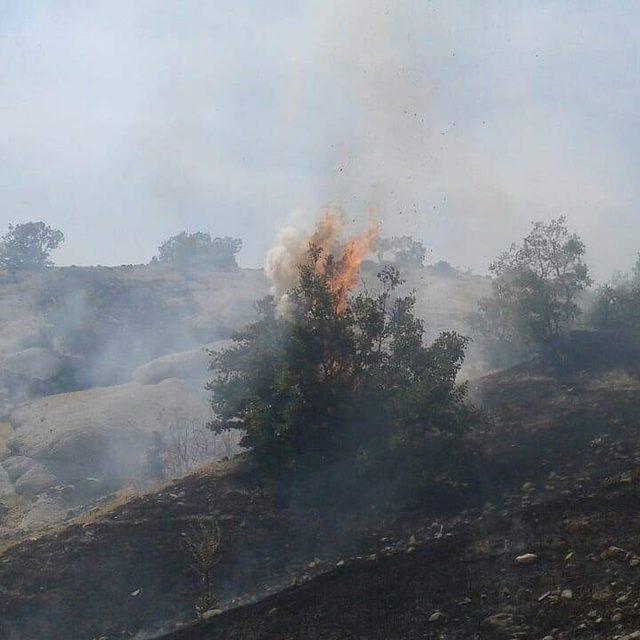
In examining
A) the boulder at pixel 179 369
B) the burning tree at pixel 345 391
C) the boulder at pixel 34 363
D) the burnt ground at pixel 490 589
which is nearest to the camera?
the burnt ground at pixel 490 589

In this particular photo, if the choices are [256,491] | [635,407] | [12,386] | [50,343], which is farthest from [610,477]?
[50,343]

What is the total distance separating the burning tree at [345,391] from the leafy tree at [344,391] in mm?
39

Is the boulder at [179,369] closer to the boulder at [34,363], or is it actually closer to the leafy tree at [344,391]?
the boulder at [34,363]

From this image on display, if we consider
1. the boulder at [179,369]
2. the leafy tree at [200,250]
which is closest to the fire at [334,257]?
the boulder at [179,369]

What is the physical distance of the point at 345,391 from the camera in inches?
1004

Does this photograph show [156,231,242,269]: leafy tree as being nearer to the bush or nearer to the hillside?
the hillside

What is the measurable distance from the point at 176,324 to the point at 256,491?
45829 millimetres

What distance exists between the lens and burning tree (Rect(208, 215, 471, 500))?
2366 centimetres

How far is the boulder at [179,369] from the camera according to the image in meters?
51.3

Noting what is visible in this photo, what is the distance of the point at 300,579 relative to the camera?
18.1 m

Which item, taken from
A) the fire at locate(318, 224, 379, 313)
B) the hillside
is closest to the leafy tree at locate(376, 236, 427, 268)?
the hillside

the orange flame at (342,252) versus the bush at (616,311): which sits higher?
the orange flame at (342,252)

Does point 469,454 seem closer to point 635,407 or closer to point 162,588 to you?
point 635,407

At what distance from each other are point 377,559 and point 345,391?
28.8ft
